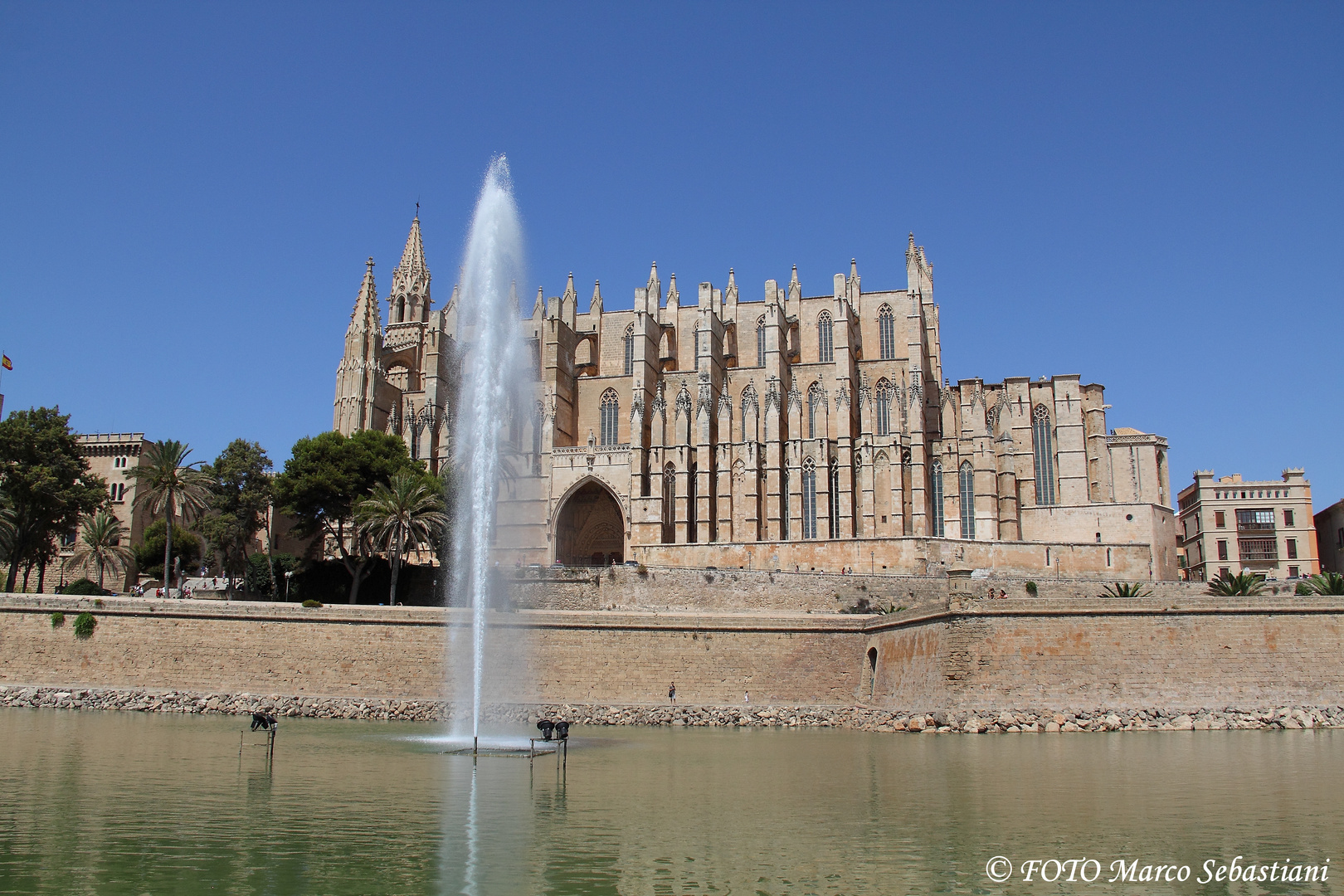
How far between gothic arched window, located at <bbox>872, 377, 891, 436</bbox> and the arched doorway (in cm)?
1294

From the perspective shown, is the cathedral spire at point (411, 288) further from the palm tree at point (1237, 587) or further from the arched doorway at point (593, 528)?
the palm tree at point (1237, 587)

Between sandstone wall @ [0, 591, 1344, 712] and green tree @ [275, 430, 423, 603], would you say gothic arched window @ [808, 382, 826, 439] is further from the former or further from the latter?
sandstone wall @ [0, 591, 1344, 712]

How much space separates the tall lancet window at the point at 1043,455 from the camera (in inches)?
1977

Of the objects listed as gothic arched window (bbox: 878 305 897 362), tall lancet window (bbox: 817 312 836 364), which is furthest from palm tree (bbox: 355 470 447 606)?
gothic arched window (bbox: 878 305 897 362)

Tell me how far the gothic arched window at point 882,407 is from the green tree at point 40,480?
32412 millimetres

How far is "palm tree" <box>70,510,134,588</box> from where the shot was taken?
4488cm

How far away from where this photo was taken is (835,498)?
49406 mm

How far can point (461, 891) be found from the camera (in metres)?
9.62

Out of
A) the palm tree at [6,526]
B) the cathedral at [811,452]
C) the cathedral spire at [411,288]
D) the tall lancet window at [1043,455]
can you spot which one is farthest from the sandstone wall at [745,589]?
the cathedral spire at [411,288]

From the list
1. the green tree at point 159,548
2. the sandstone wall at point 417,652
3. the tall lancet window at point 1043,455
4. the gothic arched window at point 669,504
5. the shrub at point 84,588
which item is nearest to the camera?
the sandstone wall at point 417,652

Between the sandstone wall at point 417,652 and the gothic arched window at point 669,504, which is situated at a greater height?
the gothic arched window at point 669,504

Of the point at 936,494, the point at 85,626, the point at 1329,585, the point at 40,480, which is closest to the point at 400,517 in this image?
the point at 85,626

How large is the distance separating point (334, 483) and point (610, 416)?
56.6 ft

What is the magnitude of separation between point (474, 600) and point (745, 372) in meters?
32.4
